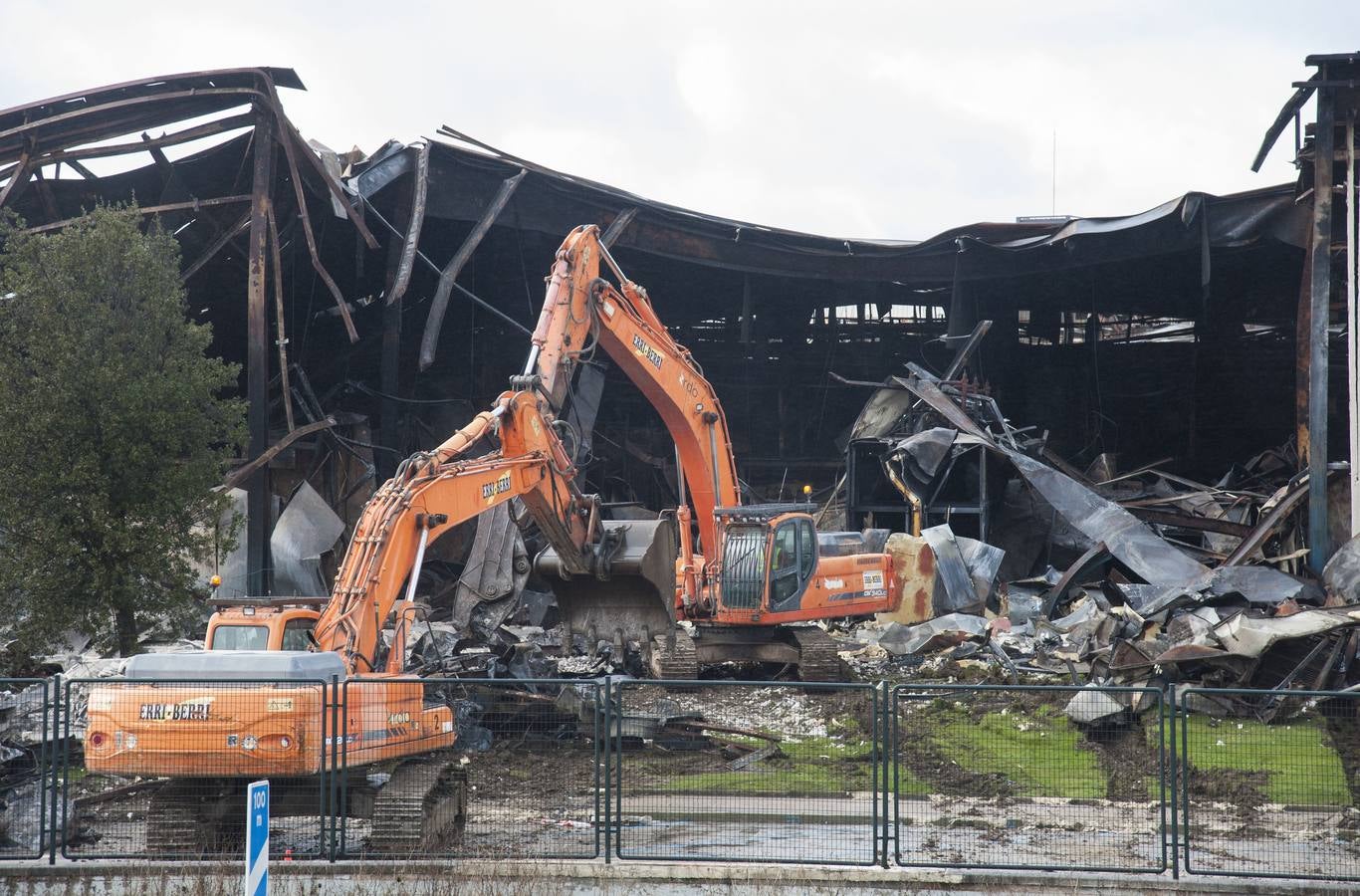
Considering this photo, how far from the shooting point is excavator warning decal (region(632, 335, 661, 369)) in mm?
17391

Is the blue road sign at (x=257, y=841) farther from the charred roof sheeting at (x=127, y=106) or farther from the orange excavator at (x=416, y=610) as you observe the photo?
the charred roof sheeting at (x=127, y=106)

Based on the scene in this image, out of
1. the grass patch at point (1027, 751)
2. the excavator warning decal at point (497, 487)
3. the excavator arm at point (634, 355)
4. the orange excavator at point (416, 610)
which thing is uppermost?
the excavator arm at point (634, 355)

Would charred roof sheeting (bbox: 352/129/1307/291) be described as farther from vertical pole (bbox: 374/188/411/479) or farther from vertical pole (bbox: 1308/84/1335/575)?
vertical pole (bbox: 1308/84/1335/575)

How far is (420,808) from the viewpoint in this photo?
378 inches

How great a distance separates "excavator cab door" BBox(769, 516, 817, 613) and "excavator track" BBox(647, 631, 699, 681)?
51.2 inches

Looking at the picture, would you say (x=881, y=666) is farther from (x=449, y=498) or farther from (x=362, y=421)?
(x=362, y=421)

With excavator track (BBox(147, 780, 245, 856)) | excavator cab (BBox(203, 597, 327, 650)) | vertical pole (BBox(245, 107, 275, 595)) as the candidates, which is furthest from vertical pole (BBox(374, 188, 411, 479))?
excavator track (BBox(147, 780, 245, 856))

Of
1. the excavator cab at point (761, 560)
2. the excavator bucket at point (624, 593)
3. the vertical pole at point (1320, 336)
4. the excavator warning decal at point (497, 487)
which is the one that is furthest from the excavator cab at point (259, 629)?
the vertical pole at point (1320, 336)

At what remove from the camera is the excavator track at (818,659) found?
17.2 meters

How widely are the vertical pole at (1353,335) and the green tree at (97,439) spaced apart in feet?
56.2

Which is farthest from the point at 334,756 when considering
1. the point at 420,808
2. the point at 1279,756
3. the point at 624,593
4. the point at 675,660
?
the point at 1279,756

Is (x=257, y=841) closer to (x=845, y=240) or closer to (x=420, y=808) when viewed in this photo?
(x=420, y=808)

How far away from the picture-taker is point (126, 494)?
15531mm

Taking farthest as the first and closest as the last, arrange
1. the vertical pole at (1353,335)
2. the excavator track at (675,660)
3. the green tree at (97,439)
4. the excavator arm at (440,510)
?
the vertical pole at (1353,335)
the excavator track at (675,660)
the green tree at (97,439)
the excavator arm at (440,510)
